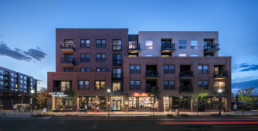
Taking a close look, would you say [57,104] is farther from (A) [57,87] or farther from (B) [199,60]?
(B) [199,60]

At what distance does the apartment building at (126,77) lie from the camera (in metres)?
32.6

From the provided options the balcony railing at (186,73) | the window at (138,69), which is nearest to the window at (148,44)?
the window at (138,69)

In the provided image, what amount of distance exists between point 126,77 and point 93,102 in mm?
8984

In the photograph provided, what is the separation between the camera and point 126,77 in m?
32.9

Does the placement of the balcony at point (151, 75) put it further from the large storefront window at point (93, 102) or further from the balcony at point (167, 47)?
the large storefront window at point (93, 102)

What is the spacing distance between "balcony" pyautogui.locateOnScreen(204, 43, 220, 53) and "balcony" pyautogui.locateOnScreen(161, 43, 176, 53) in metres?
8.31

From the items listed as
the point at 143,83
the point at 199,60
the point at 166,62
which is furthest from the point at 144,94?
the point at 199,60

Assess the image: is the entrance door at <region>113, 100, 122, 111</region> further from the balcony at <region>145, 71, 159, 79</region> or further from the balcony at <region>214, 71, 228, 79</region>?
the balcony at <region>214, 71, 228, 79</region>

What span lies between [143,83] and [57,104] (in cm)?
1925

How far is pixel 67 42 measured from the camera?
35.7 meters

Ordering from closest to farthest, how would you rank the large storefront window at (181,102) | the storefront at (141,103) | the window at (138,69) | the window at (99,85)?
the storefront at (141,103), the large storefront window at (181,102), the window at (99,85), the window at (138,69)

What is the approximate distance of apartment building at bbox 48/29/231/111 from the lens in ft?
107

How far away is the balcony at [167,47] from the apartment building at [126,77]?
242mm

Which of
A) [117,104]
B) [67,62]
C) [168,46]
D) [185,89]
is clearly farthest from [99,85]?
[168,46]
